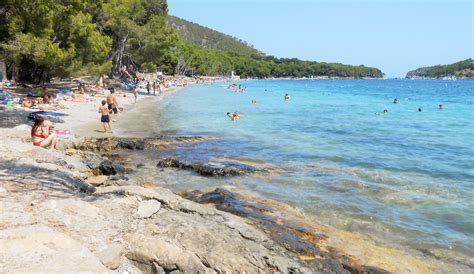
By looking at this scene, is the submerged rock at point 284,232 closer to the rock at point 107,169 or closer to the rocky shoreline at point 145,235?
the rocky shoreline at point 145,235

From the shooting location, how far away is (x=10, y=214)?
226 inches

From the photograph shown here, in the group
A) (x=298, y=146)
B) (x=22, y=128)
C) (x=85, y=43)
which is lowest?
(x=298, y=146)

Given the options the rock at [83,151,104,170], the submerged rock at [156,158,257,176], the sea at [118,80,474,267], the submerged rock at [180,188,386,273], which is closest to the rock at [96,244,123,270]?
the submerged rock at [180,188,386,273]

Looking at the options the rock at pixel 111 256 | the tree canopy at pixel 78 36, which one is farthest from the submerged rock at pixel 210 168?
the tree canopy at pixel 78 36

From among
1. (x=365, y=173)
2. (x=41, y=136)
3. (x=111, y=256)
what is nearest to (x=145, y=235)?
(x=111, y=256)

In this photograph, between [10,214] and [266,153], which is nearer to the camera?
[10,214]

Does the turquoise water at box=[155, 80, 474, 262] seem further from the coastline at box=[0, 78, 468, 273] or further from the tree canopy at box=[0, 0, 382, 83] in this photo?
the tree canopy at box=[0, 0, 382, 83]

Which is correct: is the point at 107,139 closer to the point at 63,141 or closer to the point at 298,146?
the point at 63,141

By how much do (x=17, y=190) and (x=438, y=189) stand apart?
10.7m

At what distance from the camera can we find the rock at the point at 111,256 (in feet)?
16.8

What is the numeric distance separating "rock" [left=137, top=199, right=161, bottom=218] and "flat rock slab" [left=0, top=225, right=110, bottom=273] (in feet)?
5.22

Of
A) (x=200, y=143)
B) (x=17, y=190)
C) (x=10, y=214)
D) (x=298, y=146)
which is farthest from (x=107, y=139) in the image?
(x=10, y=214)

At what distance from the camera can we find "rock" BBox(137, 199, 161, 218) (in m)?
6.67

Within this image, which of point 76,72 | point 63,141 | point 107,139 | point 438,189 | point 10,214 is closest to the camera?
point 10,214
